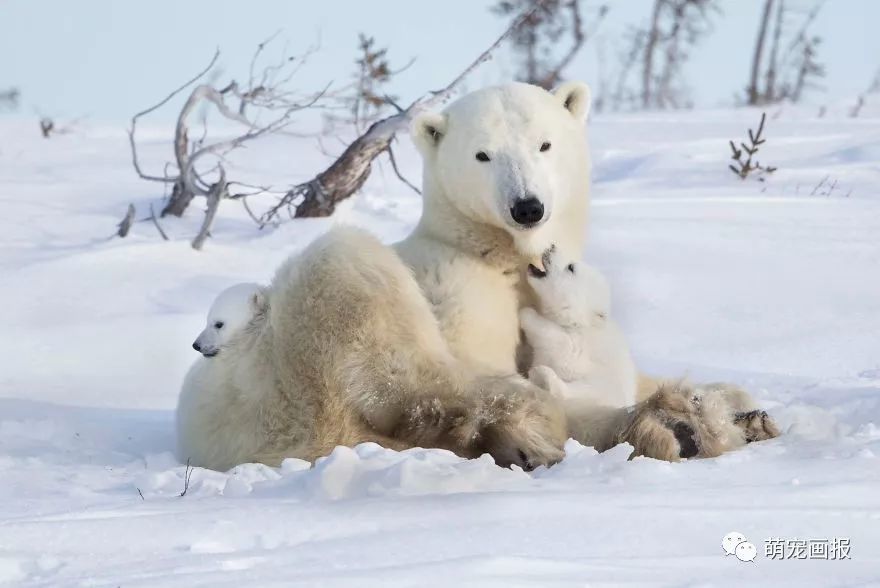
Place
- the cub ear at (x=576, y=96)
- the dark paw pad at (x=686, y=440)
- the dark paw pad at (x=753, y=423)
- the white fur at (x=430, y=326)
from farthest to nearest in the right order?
the cub ear at (x=576, y=96), the dark paw pad at (x=753, y=423), the white fur at (x=430, y=326), the dark paw pad at (x=686, y=440)

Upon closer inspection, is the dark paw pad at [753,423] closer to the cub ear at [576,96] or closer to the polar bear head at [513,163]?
the polar bear head at [513,163]

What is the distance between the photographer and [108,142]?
43.3ft

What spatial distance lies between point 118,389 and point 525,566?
3.70 metres

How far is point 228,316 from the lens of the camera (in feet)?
11.4

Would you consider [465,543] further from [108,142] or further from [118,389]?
[108,142]

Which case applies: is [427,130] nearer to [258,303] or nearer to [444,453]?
[258,303]

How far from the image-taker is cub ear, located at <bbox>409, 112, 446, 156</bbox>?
149 inches

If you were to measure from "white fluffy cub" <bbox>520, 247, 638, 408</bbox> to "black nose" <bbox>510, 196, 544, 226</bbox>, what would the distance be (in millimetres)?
289

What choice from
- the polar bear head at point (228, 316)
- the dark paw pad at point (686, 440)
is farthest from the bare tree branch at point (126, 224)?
the dark paw pad at point (686, 440)

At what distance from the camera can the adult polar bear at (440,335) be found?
312cm

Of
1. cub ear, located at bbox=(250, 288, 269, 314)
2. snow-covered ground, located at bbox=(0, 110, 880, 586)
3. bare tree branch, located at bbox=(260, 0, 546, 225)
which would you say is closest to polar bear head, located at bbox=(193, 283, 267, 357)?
cub ear, located at bbox=(250, 288, 269, 314)

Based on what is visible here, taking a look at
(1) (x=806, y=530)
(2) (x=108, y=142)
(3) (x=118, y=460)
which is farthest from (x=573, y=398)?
(2) (x=108, y=142)

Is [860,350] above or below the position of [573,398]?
below

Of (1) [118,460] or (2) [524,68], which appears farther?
(2) [524,68]
